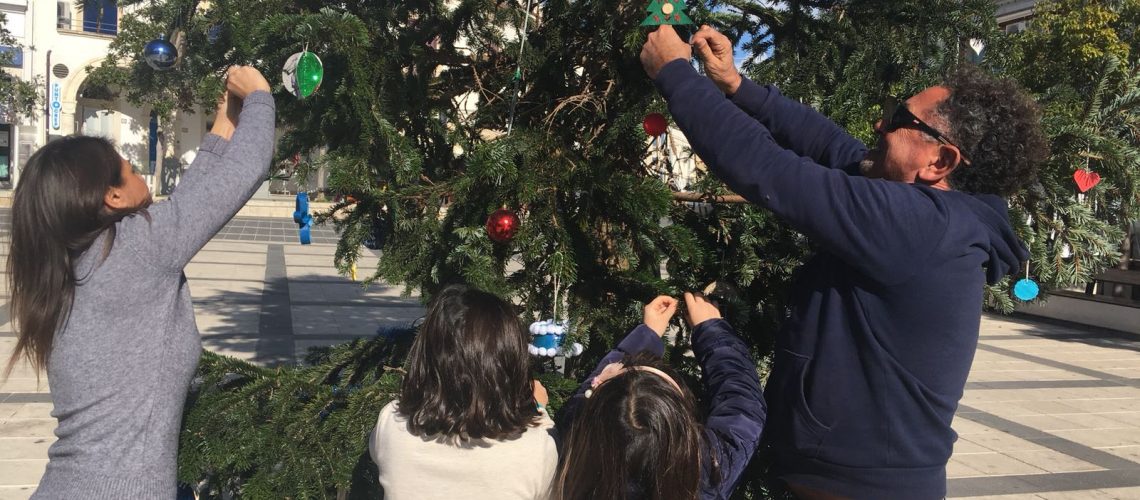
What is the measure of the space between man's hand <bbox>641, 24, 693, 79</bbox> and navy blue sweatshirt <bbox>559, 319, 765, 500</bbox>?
2.02 ft

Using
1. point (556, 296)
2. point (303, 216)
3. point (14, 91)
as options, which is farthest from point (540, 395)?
point (14, 91)

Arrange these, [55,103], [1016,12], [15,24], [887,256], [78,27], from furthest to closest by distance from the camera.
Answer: [78,27] → [55,103] → [15,24] → [1016,12] → [887,256]

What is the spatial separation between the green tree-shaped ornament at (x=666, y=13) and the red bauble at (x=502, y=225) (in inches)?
22.3

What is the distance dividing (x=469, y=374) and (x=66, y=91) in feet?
103

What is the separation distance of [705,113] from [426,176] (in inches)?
49.9

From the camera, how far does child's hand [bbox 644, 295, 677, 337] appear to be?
2066 millimetres

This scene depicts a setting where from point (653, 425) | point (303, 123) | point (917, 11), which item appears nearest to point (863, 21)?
point (917, 11)

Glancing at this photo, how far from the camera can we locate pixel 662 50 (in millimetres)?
1673

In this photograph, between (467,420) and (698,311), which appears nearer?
(467,420)

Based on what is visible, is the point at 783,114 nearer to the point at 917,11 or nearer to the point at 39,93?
the point at 917,11

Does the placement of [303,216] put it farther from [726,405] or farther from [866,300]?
[866,300]

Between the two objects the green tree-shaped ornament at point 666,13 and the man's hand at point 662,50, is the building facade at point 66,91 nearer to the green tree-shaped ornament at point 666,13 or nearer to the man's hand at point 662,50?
the green tree-shaped ornament at point 666,13

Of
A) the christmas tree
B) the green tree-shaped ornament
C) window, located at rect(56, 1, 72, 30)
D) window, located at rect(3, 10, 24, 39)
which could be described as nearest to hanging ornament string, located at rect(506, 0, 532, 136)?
the christmas tree

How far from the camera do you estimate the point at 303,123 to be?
8.59ft
